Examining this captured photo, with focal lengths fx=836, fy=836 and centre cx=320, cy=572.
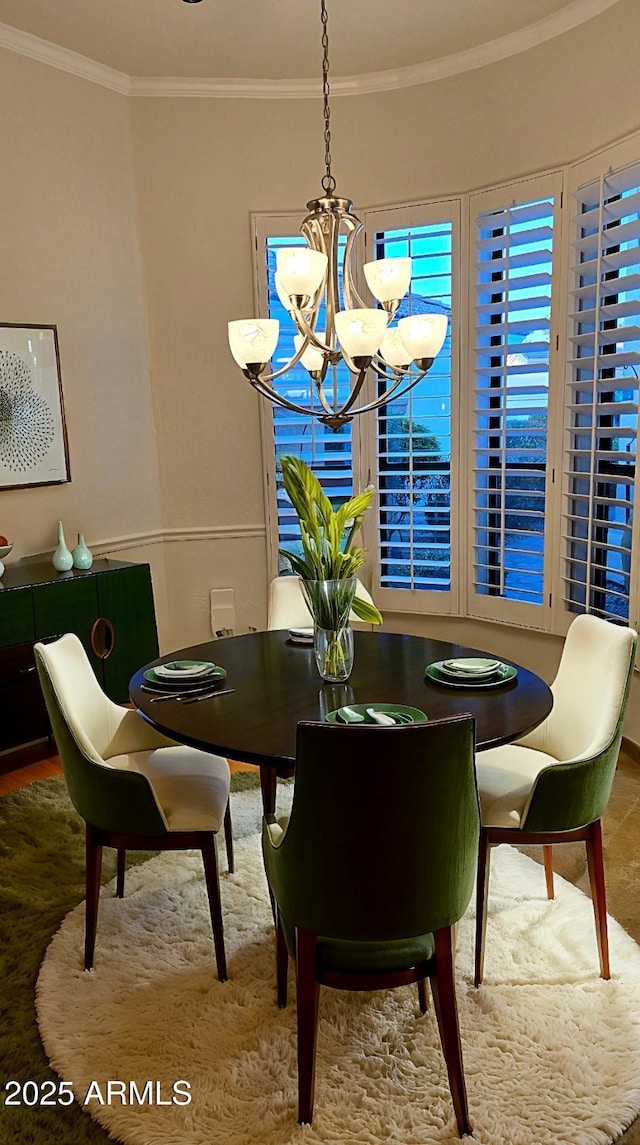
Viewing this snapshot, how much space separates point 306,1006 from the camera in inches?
67.1

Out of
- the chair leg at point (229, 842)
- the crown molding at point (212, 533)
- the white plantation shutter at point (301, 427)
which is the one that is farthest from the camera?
the crown molding at point (212, 533)

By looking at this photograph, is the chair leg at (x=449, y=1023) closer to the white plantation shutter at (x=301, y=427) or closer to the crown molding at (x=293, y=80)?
the white plantation shutter at (x=301, y=427)

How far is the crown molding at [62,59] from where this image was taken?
3646 mm

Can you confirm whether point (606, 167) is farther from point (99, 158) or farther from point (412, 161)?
point (99, 158)

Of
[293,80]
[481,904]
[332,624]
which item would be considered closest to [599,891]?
[481,904]

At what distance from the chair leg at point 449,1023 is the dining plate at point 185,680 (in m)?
0.95

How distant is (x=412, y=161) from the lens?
407 cm

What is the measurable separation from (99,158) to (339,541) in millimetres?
2906

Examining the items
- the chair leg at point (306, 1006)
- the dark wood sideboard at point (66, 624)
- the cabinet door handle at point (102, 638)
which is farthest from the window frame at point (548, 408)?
the chair leg at point (306, 1006)

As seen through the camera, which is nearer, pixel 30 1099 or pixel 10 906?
pixel 30 1099

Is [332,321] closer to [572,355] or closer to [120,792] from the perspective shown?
[120,792]

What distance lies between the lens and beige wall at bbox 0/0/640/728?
378 cm

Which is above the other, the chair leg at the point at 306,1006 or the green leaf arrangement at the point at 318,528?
the green leaf arrangement at the point at 318,528

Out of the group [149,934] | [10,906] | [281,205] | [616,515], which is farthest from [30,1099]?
[281,205]
